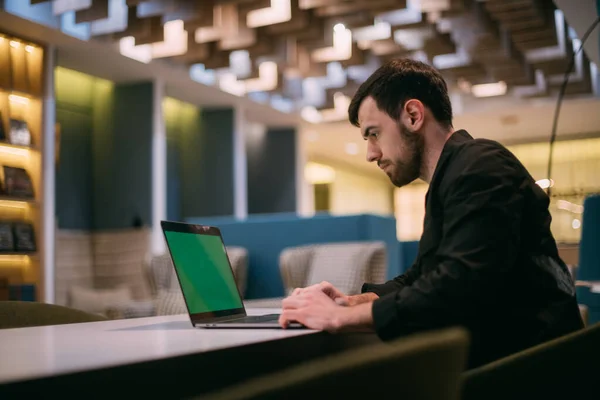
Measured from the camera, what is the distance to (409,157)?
4.76 ft

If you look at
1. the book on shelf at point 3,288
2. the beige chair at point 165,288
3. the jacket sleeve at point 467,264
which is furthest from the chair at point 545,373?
the book on shelf at point 3,288

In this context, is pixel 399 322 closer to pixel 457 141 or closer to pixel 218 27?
pixel 457 141

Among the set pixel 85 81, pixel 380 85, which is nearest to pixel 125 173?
pixel 85 81

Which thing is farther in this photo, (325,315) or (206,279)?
(206,279)

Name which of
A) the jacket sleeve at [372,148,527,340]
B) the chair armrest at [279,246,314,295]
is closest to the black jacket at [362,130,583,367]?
the jacket sleeve at [372,148,527,340]

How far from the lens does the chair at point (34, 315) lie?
1.53 meters

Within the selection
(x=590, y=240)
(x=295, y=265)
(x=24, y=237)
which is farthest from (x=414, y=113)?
(x=24, y=237)

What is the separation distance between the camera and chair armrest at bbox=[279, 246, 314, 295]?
5.34 meters

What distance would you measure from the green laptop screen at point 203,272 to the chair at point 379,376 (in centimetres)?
90

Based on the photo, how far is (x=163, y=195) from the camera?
8664 millimetres

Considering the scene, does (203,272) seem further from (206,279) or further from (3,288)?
(3,288)

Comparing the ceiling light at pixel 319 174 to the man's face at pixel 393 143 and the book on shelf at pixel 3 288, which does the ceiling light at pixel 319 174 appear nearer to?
the book on shelf at pixel 3 288

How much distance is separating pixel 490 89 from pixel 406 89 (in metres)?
8.81

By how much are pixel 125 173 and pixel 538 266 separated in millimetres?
7796
